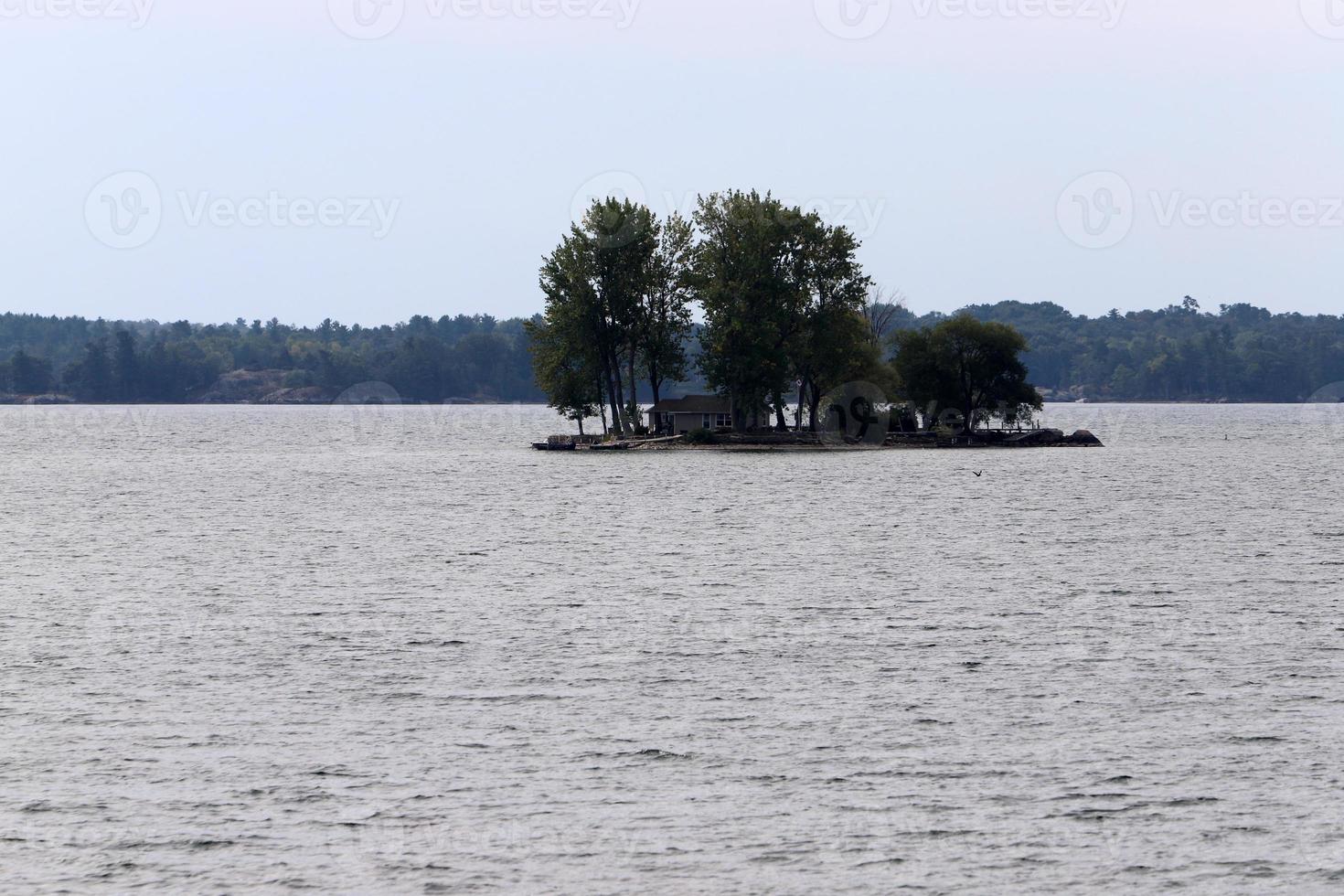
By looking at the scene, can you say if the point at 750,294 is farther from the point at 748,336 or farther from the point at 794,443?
the point at 794,443

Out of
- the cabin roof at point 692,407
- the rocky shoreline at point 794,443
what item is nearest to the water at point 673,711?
the rocky shoreline at point 794,443

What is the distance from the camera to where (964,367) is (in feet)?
477

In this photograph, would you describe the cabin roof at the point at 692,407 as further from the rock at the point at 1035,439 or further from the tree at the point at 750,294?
the rock at the point at 1035,439

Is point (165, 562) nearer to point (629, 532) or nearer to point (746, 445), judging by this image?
point (629, 532)

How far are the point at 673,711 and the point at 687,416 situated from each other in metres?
126

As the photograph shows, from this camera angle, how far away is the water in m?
20.4

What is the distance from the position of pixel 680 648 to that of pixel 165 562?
2756cm

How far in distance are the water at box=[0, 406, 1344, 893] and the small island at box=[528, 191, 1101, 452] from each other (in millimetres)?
70625

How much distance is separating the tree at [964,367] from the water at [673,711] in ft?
261

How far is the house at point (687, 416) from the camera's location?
154 m

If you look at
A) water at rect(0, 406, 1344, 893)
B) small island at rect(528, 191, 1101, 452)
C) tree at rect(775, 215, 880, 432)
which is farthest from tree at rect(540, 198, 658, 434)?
water at rect(0, 406, 1344, 893)

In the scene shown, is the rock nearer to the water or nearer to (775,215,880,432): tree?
(775,215,880,432): tree

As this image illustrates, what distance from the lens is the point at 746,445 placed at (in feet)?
465

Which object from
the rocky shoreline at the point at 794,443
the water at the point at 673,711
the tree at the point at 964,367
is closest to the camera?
the water at the point at 673,711
